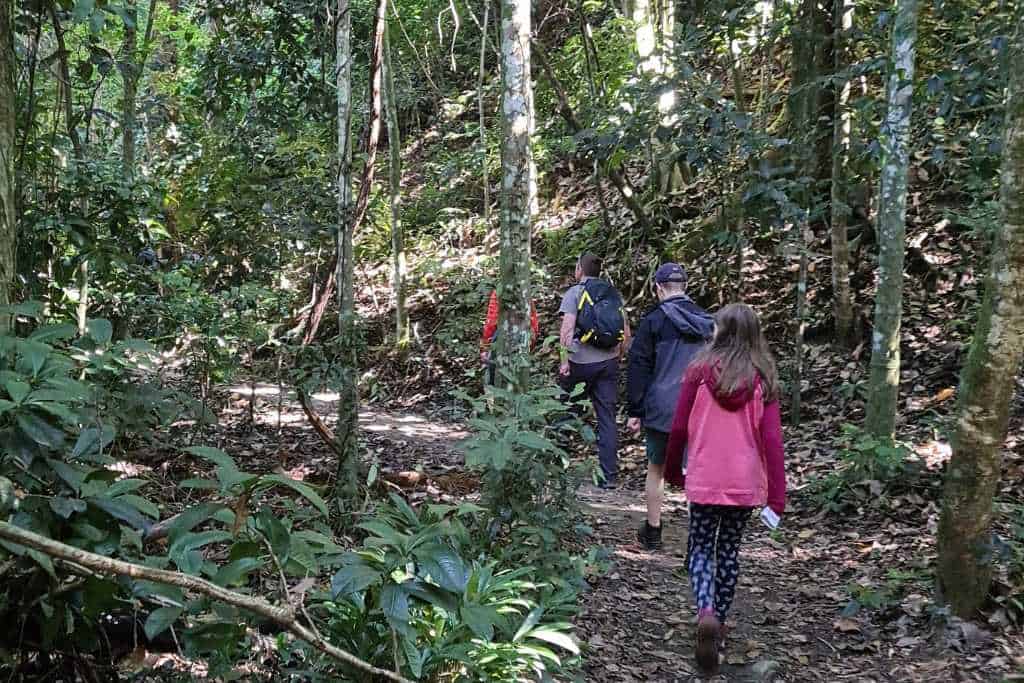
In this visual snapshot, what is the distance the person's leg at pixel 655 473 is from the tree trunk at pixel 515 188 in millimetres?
1313

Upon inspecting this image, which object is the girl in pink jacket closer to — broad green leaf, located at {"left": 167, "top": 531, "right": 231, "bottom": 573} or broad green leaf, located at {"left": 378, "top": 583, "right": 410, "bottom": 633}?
broad green leaf, located at {"left": 378, "top": 583, "right": 410, "bottom": 633}

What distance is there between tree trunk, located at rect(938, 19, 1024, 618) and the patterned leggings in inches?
43.8

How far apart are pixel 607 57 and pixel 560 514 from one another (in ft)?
31.9

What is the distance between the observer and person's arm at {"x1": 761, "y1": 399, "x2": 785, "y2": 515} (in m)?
4.41

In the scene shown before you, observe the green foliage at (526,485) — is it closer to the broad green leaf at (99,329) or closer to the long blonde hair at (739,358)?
the long blonde hair at (739,358)

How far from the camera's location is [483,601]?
357cm

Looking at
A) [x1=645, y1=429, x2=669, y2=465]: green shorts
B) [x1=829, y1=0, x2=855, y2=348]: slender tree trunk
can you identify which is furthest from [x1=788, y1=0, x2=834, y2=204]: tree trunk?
[x1=645, y1=429, x2=669, y2=465]: green shorts

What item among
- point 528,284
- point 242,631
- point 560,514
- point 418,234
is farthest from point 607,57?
point 242,631

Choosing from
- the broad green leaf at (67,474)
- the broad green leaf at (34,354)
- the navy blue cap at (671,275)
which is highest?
the navy blue cap at (671,275)

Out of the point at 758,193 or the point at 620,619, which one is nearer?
the point at 620,619

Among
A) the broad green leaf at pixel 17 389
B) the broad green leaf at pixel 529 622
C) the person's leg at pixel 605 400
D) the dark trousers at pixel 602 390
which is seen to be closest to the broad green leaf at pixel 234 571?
the broad green leaf at pixel 17 389

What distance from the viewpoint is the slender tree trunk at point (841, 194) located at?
8.49 m

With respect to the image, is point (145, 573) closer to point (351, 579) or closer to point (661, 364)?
point (351, 579)

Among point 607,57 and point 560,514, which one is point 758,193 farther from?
point 607,57
